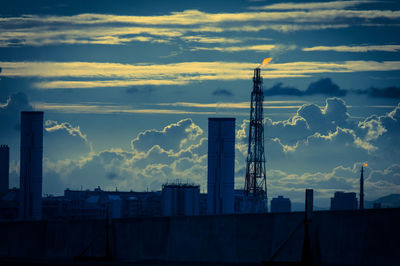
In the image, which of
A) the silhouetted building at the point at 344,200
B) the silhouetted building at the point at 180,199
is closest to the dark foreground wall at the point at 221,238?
the silhouetted building at the point at 180,199

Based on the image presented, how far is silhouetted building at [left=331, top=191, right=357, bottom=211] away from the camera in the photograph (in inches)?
7466

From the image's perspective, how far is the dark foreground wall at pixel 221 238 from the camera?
79.8ft

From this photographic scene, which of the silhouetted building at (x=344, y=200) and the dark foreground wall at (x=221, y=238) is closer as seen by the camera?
the dark foreground wall at (x=221, y=238)

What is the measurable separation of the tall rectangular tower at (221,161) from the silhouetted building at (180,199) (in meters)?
5.85

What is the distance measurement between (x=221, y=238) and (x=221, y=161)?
506 ft

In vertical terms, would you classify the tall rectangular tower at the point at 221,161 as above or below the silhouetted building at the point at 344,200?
above

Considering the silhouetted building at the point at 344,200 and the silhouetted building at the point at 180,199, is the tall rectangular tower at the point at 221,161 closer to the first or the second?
the silhouetted building at the point at 180,199

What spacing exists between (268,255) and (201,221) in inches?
140

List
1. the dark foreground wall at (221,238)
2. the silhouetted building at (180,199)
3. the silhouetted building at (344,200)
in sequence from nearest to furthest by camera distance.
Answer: the dark foreground wall at (221,238) < the silhouetted building at (180,199) < the silhouetted building at (344,200)

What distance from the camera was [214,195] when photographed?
186750mm

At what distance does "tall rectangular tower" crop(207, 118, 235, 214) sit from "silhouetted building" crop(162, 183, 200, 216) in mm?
5854

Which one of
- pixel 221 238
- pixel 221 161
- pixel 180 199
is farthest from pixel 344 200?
pixel 221 238

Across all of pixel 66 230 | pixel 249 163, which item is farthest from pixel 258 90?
pixel 66 230

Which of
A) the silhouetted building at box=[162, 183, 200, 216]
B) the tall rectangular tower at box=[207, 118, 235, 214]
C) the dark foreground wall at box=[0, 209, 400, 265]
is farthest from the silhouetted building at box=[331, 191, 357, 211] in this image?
the dark foreground wall at box=[0, 209, 400, 265]
